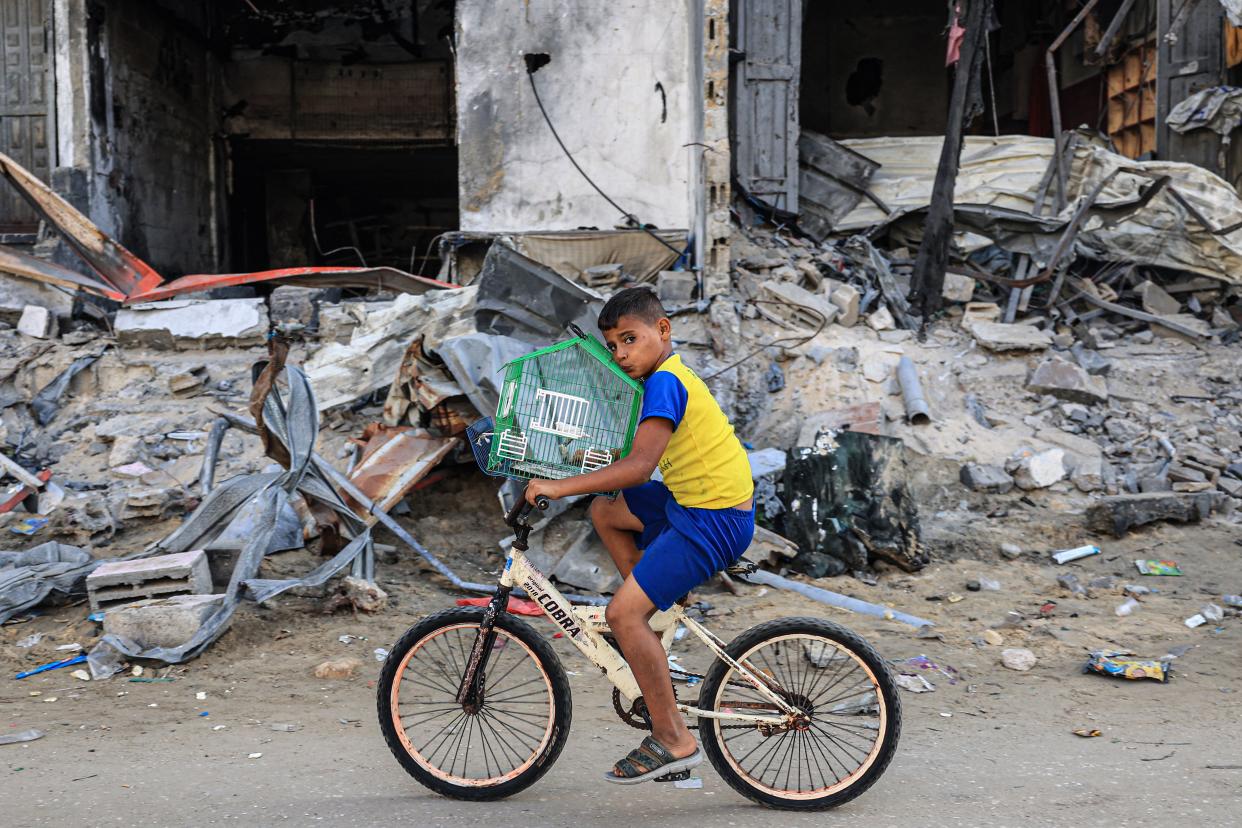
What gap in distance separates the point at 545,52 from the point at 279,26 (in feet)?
17.5

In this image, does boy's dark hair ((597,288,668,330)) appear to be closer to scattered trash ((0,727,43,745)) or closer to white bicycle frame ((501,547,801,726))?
white bicycle frame ((501,547,801,726))

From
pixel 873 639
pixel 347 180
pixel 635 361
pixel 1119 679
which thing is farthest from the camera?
pixel 347 180

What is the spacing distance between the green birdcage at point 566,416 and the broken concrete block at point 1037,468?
5565mm

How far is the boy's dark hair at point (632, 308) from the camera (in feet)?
9.87

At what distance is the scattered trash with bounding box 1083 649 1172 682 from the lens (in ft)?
15.9

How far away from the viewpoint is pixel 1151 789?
11.2ft

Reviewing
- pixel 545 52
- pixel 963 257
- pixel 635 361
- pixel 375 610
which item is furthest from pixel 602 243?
pixel 635 361

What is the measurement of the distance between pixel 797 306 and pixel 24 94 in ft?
28.5

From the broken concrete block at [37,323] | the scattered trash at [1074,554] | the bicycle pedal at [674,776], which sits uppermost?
the broken concrete block at [37,323]

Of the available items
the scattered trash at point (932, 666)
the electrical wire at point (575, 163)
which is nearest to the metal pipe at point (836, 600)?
the scattered trash at point (932, 666)

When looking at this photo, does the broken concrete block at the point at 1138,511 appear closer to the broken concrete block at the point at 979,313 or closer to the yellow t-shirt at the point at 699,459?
the broken concrete block at the point at 979,313

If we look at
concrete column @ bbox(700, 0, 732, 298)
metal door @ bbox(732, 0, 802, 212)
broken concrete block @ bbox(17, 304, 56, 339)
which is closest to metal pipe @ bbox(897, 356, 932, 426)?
concrete column @ bbox(700, 0, 732, 298)

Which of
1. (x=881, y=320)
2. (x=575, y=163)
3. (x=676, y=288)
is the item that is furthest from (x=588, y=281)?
(x=881, y=320)

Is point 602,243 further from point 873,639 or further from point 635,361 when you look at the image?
point 635,361
